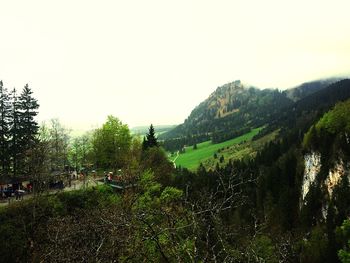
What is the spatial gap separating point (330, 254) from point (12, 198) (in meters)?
65.2

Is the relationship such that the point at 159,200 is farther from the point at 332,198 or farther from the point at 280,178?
the point at 280,178

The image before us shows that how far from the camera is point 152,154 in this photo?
59406 millimetres

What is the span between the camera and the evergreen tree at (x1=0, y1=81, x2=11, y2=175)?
2013 inches

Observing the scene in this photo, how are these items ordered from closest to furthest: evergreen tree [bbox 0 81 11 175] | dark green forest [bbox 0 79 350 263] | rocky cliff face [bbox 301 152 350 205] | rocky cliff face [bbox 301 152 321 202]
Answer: dark green forest [bbox 0 79 350 263], evergreen tree [bbox 0 81 11 175], rocky cliff face [bbox 301 152 350 205], rocky cliff face [bbox 301 152 321 202]

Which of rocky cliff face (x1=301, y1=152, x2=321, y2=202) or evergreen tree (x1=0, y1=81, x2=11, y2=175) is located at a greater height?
evergreen tree (x1=0, y1=81, x2=11, y2=175)

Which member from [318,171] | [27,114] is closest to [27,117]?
[27,114]

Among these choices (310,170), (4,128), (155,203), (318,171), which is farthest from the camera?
(310,170)

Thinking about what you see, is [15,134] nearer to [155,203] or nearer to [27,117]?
[27,117]

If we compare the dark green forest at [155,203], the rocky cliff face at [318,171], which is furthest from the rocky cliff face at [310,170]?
the dark green forest at [155,203]

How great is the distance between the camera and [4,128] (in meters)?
52.7

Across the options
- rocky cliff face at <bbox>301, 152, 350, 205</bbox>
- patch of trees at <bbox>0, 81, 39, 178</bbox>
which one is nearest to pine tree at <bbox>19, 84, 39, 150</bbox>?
patch of trees at <bbox>0, 81, 39, 178</bbox>

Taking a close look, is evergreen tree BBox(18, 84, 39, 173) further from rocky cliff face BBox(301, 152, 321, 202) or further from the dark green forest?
rocky cliff face BBox(301, 152, 321, 202)

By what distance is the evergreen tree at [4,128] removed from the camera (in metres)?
51.1

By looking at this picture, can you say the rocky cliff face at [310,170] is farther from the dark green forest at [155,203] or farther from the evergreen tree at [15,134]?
the evergreen tree at [15,134]
